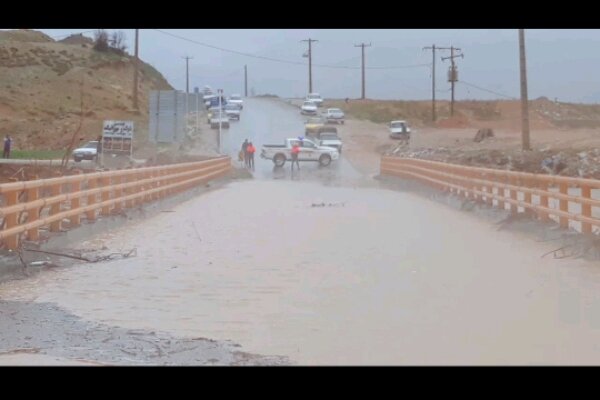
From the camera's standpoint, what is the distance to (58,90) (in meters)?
85.6

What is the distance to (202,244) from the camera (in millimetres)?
16922

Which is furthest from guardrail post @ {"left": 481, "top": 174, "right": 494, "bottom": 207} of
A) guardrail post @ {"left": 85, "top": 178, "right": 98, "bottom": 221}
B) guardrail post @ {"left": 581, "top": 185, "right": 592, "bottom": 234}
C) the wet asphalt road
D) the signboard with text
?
the signboard with text

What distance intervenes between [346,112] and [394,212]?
90.2 m

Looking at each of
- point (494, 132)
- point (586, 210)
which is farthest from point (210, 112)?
point (586, 210)

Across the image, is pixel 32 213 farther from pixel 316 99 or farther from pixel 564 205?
pixel 316 99

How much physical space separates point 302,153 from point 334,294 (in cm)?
4551

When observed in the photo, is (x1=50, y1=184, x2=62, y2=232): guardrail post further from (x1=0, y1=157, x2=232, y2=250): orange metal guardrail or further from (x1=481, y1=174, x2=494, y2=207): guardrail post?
(x1=481, y1=174, x2=494, y2=207): guardrail post

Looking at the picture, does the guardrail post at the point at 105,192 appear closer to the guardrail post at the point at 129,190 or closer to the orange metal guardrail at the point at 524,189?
the guardrail post at the point at 129,190

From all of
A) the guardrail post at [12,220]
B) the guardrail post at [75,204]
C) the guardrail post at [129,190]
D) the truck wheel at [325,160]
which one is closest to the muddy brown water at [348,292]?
the guardrail post at [75,204]

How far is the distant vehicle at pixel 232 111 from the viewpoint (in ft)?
298

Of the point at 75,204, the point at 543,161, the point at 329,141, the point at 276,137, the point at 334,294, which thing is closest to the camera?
the point at 334,294

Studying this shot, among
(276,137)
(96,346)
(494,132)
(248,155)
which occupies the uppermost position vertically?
(494,132)

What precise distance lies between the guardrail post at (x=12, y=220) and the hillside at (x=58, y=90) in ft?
162
